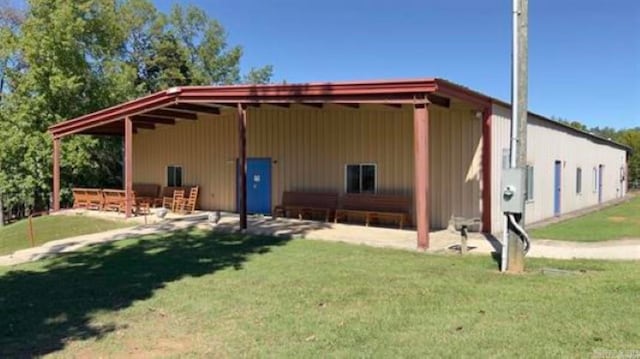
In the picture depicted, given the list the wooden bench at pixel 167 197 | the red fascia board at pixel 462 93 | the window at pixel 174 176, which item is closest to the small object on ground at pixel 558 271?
the red fascia board at pixel 462 93

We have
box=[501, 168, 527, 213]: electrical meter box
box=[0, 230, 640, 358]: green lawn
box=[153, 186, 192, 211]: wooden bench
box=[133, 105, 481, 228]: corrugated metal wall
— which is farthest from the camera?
box=[153, 186, 192, 211]: wooden bench

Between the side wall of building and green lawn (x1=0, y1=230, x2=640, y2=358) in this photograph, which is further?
the side wall of building

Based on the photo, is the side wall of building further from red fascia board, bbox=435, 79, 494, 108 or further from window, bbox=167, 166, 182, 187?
window, bbox=167, 166, 182, 187

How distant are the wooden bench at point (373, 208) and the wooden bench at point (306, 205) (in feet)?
1.09

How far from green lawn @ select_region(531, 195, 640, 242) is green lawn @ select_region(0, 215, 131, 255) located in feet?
39.3

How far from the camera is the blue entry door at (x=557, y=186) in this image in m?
19.3

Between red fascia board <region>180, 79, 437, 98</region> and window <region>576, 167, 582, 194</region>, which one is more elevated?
red fascia board <region>180, 79, 437, 98</region>

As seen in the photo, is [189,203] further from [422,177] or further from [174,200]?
[422,177]

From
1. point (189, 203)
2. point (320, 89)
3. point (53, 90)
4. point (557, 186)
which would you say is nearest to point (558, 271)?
point (320, 89)

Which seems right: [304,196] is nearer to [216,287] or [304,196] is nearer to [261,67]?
[216,287]

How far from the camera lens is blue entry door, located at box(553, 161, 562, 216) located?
759 inches

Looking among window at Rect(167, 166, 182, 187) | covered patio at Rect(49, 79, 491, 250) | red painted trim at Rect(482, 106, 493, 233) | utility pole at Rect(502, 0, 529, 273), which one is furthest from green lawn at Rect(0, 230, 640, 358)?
window at Rect(167, 166, 182, 187)

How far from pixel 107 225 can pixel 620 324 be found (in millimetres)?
14947

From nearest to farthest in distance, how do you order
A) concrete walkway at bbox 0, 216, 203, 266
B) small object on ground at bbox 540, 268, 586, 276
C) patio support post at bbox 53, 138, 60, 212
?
small object on ground at bbox 540, 268, 586, 276
concrete walkway at bbox 0, 216, 203, 266
patio support post at bbox 53, 138, 60, 212
